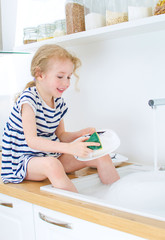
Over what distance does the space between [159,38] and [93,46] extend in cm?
36

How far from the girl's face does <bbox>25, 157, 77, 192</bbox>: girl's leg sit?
0.94 feet

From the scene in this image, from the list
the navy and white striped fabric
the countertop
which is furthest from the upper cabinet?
the countertop

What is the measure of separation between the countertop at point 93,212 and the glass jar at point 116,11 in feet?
2.22

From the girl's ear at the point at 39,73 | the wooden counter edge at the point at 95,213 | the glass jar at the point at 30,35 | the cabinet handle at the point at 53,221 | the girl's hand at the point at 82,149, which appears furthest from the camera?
the glass jar at the point at 30,35

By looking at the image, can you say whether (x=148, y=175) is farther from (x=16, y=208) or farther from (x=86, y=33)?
(x=86, y=33)

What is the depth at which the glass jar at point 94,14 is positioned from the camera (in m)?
1.29

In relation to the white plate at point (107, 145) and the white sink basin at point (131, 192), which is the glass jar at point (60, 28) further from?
the white sink basin at point (131, 192)

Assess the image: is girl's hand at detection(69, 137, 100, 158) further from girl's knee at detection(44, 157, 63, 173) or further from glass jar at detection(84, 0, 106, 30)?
glass jar at detection(84, 0, 106, 30)

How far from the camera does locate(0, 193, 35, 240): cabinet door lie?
1054mm

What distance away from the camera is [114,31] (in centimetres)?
123

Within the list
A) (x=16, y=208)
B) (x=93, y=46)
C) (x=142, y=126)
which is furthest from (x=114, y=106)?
(x=16, y=208)

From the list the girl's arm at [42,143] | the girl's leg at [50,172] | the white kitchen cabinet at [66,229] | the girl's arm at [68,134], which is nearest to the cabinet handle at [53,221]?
the white kitchen cabinet at [66,229]

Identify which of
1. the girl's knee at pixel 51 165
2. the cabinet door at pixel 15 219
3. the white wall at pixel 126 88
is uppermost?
the white wall at pixel 126 88

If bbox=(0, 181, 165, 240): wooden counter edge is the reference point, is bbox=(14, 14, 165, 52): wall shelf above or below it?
above
